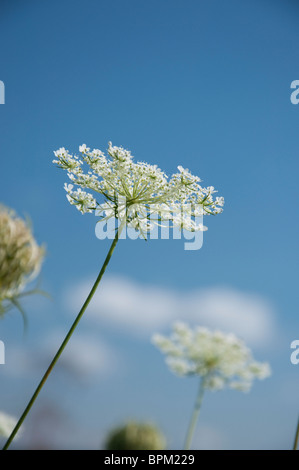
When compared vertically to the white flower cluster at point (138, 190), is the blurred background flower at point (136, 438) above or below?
below

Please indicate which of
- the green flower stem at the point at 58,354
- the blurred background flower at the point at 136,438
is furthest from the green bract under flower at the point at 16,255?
the blurred background flower at the point at 136,438

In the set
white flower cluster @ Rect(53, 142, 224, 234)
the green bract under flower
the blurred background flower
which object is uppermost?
white flower cluster @ Rect(53, 142, 224, 234)

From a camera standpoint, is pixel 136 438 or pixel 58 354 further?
pixel 136 438

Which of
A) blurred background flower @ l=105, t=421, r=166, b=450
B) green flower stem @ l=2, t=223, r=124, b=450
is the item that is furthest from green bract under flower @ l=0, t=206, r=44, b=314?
blurred background flower @ l=105, t=421, r=166, b=450

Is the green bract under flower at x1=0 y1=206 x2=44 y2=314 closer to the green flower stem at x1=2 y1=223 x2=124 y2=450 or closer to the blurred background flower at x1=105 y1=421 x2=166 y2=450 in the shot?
the green flower stem at x1=2 y1=223 x2=124 y2=450

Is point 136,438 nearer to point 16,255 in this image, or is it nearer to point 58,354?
point 58,354

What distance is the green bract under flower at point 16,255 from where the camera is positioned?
3135 mm

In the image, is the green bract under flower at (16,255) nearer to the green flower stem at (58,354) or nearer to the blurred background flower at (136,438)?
the green flower stem at (58,354)

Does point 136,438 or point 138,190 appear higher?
point 138,190

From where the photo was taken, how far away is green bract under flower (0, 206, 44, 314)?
313 cm

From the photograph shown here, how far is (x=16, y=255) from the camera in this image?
10.5 ft

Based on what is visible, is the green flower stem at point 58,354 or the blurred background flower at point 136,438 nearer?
the green flower stem at point 58,354

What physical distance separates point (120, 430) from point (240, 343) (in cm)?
154

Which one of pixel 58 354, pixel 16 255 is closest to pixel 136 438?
pixel 58 354
